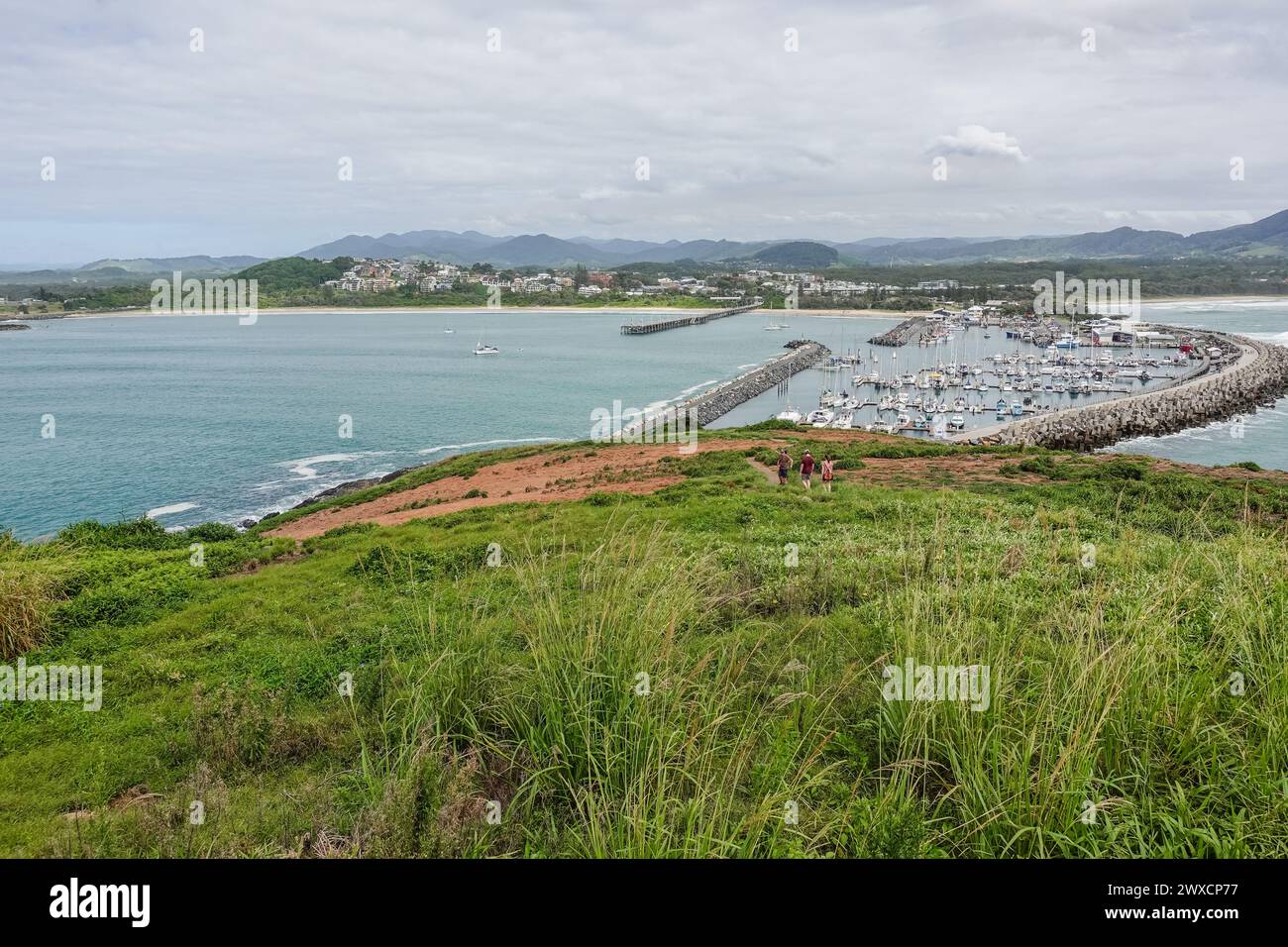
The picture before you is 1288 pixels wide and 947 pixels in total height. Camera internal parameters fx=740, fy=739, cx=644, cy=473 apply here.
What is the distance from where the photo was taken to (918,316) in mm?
134500

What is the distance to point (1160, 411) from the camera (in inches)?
1907

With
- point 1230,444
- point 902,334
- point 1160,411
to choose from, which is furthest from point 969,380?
point 902,334

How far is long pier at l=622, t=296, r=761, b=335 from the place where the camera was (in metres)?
119

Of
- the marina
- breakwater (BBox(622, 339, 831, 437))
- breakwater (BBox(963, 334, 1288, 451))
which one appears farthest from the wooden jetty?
breakwater (BBox(963, 334, 1288, 451))

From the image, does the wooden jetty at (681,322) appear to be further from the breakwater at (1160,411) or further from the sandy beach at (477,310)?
the breakwater at (1160,411)

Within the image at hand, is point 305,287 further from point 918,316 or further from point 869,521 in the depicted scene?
point 869,521

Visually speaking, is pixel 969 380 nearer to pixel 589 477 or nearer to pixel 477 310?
pixel 589 477

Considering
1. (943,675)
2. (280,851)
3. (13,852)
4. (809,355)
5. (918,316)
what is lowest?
(13,852)

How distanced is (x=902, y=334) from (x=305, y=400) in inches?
3350

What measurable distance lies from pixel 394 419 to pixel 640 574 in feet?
158

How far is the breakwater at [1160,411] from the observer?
41.5 meters

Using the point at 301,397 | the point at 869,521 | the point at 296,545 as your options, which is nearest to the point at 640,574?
the point at 869,521
